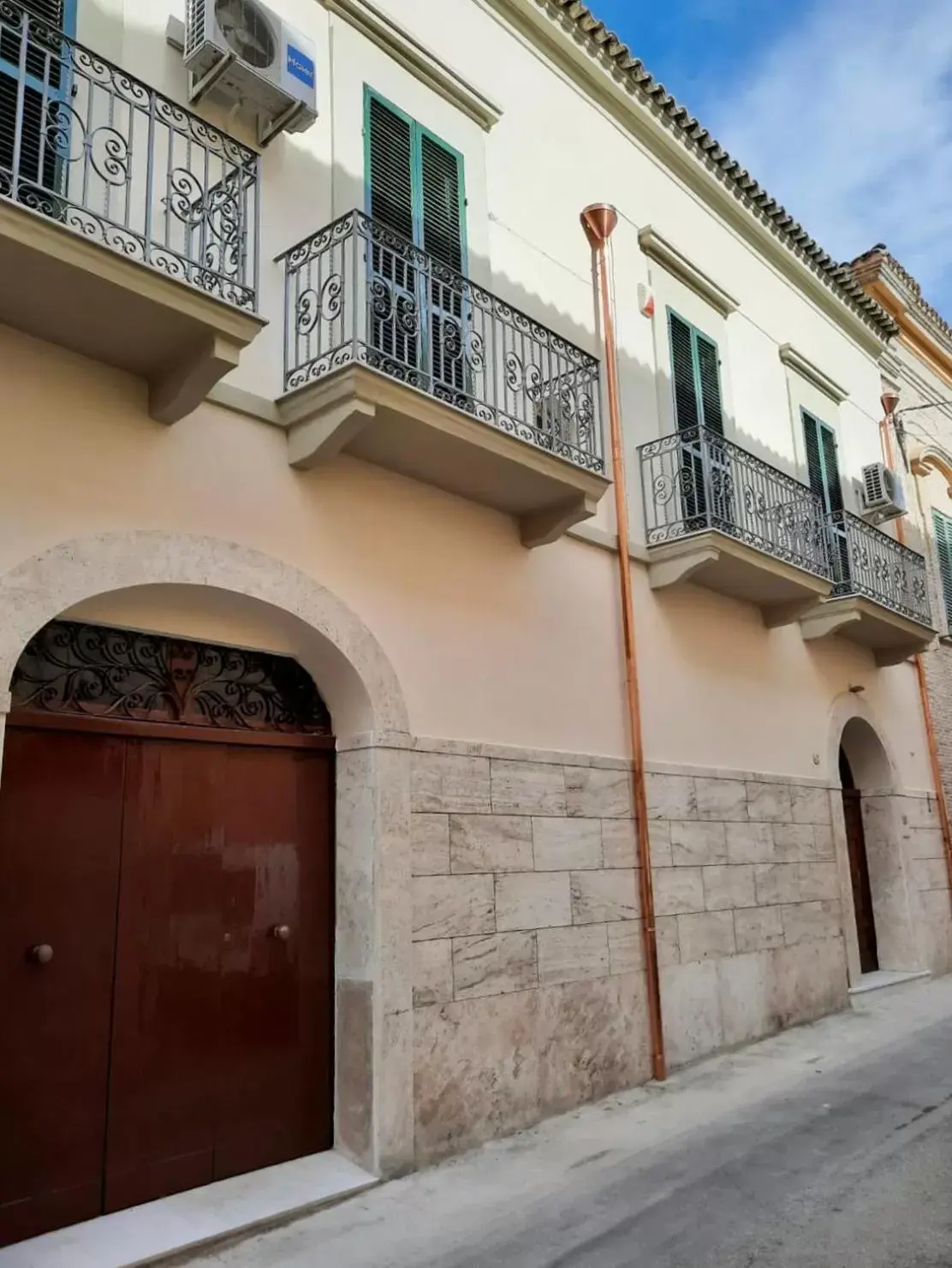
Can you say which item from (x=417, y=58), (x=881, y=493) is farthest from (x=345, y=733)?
(x=881, y=493)

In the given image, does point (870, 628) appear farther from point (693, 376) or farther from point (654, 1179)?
point (654, 1179)

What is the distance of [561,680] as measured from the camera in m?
6.92

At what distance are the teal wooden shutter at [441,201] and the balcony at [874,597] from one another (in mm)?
5379

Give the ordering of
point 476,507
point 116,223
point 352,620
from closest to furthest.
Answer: point 116,223 < point 352,620 < point 476,507

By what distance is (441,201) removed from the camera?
269 inches

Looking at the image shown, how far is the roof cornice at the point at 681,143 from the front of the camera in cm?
818

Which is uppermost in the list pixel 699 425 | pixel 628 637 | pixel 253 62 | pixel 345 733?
pixel 253 62

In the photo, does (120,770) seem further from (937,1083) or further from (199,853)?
(937,1083)

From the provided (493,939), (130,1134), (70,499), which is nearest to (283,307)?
(70,499)

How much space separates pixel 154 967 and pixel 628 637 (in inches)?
167

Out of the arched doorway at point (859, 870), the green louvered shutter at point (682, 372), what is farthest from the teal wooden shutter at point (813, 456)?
the arched doorway at point (859, 870)

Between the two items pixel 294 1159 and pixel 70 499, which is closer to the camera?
pixel 70 499

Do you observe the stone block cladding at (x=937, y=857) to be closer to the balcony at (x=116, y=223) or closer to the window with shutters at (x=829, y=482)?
the window with shutters at (x=829, y=482)

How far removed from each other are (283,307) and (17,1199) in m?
4.67
